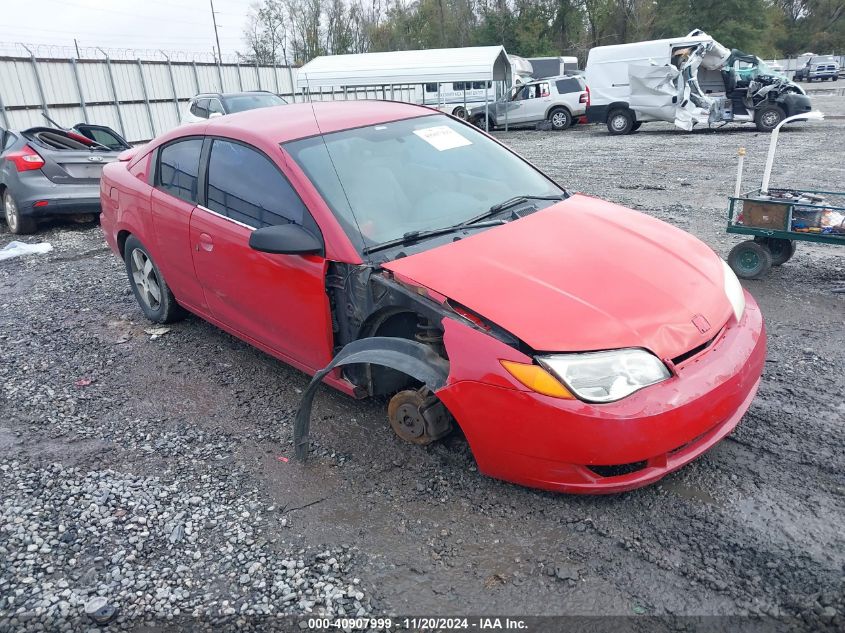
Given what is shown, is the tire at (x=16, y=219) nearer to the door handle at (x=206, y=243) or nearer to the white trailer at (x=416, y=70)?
the door handle at (x=206, y=243)

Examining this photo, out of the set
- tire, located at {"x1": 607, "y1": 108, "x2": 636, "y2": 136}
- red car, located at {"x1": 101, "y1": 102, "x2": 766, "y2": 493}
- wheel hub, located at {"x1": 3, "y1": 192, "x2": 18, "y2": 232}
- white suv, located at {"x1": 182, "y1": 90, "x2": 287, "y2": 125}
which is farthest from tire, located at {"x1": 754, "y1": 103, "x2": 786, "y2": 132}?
wheel hub, located at {"x1": 3, "y1": 192, "x2": 18, "y2": 232}

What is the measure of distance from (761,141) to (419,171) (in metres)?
14.6

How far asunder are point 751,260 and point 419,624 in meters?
4.52

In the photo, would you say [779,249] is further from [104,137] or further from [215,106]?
[215,106]

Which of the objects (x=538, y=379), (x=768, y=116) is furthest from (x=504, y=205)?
(x=768, y=116)

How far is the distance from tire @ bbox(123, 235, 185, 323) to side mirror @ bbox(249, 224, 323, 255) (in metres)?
1.90

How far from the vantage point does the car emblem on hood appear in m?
2.66

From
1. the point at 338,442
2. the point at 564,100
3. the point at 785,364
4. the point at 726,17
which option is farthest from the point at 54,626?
the point at 726,17

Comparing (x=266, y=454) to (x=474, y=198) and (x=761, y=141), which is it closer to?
(x=474, y=198)

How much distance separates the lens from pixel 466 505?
272cm

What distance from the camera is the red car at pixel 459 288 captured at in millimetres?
2434

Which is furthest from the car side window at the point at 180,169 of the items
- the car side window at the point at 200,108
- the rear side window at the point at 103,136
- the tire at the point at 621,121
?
the tire at the point at 621,121

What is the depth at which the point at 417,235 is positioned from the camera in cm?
314

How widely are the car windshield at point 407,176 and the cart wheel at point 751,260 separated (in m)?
2.33
